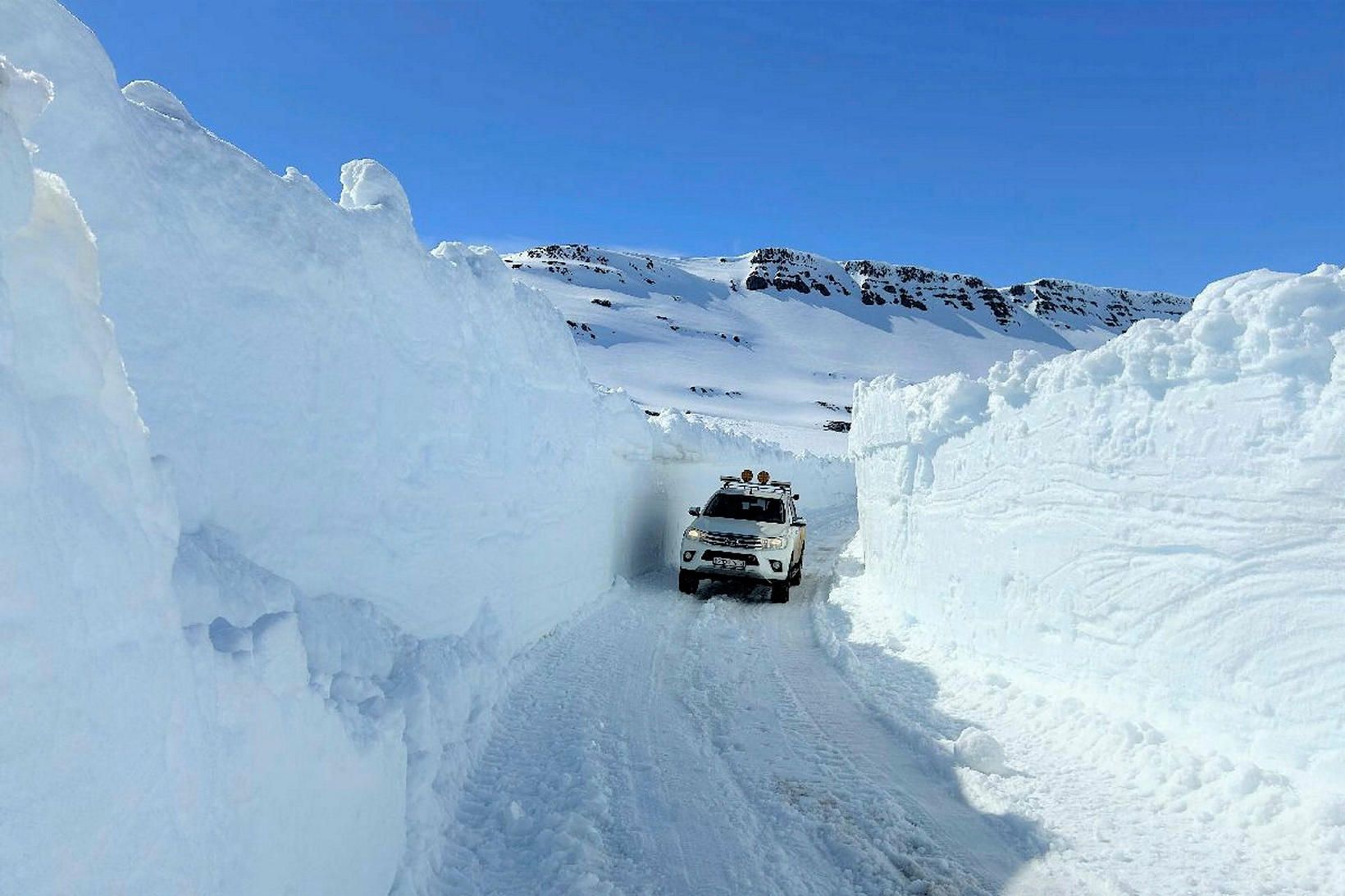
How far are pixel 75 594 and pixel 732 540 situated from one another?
34.1ft

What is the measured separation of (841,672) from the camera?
8.29 meters

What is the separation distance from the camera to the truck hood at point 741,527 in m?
12.5

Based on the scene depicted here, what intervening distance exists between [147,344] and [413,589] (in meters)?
2.75

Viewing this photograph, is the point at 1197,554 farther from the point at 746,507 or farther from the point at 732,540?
the point at 746,507

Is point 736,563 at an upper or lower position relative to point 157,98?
lower

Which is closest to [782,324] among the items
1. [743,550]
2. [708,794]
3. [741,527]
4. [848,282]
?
[848,282]

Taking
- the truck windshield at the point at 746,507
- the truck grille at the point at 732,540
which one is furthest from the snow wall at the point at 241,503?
the truck windshield at the point at 746,507

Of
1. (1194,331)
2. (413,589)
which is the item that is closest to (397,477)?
(413,589)

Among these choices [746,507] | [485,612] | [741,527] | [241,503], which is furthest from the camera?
[746,507]

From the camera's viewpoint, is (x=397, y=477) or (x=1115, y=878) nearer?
(x=1115, y=878)

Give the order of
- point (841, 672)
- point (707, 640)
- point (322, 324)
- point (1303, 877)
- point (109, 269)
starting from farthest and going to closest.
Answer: point (707, 640) < point (841, 672) < point (322, 324) < point (109, 269) < point (1303, 877)

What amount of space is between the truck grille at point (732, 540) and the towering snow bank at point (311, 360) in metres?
3.45

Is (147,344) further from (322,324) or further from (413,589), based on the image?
(413,589)

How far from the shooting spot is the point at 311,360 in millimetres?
5895
